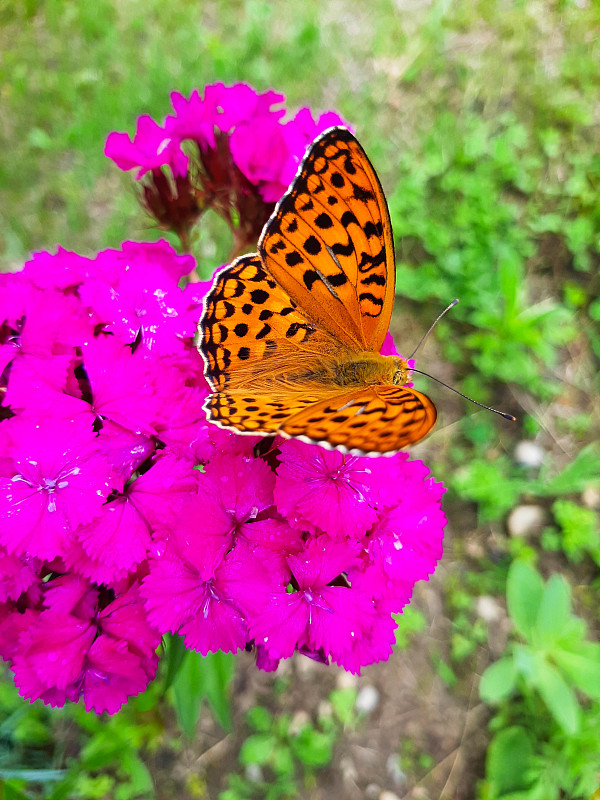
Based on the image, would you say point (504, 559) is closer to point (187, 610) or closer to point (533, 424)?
point (533, 424)

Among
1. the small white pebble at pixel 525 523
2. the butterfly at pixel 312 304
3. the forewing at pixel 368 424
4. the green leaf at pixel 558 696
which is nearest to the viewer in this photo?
the forewing at pixel 368 424

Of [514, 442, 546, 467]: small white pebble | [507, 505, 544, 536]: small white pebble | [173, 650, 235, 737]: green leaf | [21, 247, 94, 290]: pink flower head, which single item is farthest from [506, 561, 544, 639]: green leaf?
[21, 247, 94, 290]: pink flower head

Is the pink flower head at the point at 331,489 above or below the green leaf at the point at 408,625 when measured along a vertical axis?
above

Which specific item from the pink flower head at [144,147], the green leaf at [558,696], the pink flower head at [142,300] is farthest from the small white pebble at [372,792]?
the pink flower head at [144,147]

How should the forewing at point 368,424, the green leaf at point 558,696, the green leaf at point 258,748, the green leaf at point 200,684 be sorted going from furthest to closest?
the green leaf at point 258,748 < the green leaf at point 558,696 < the green leaf at point 200,684 < the forewing at point 368,424

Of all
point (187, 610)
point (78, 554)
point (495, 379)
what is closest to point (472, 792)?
point (495, 379)

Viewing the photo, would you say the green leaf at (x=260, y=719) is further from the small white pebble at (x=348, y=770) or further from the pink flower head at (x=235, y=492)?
the pink flower head at (x=235, y=492)
